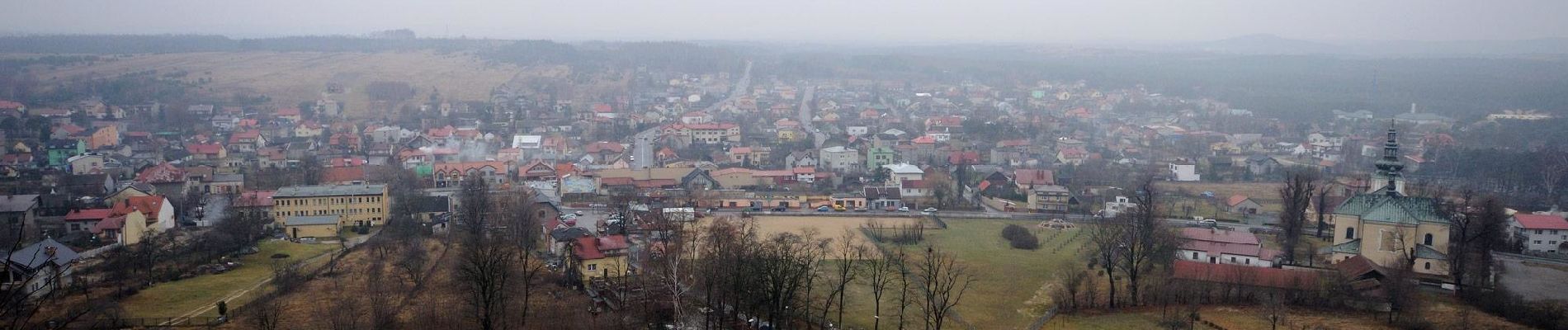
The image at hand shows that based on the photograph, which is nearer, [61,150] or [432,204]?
[432,204]

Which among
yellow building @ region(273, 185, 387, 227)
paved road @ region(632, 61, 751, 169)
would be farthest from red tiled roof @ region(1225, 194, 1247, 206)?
yellow building @ region(273, 185, 387, 227)

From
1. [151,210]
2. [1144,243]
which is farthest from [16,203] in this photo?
[1144,243]

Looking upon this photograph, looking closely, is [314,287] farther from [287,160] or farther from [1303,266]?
[287,160]

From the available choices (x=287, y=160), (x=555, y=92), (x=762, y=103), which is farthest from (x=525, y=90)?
(x=287, y=160)

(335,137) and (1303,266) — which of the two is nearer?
(1303,266)

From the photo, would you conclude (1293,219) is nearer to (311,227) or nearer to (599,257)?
(599,257)
